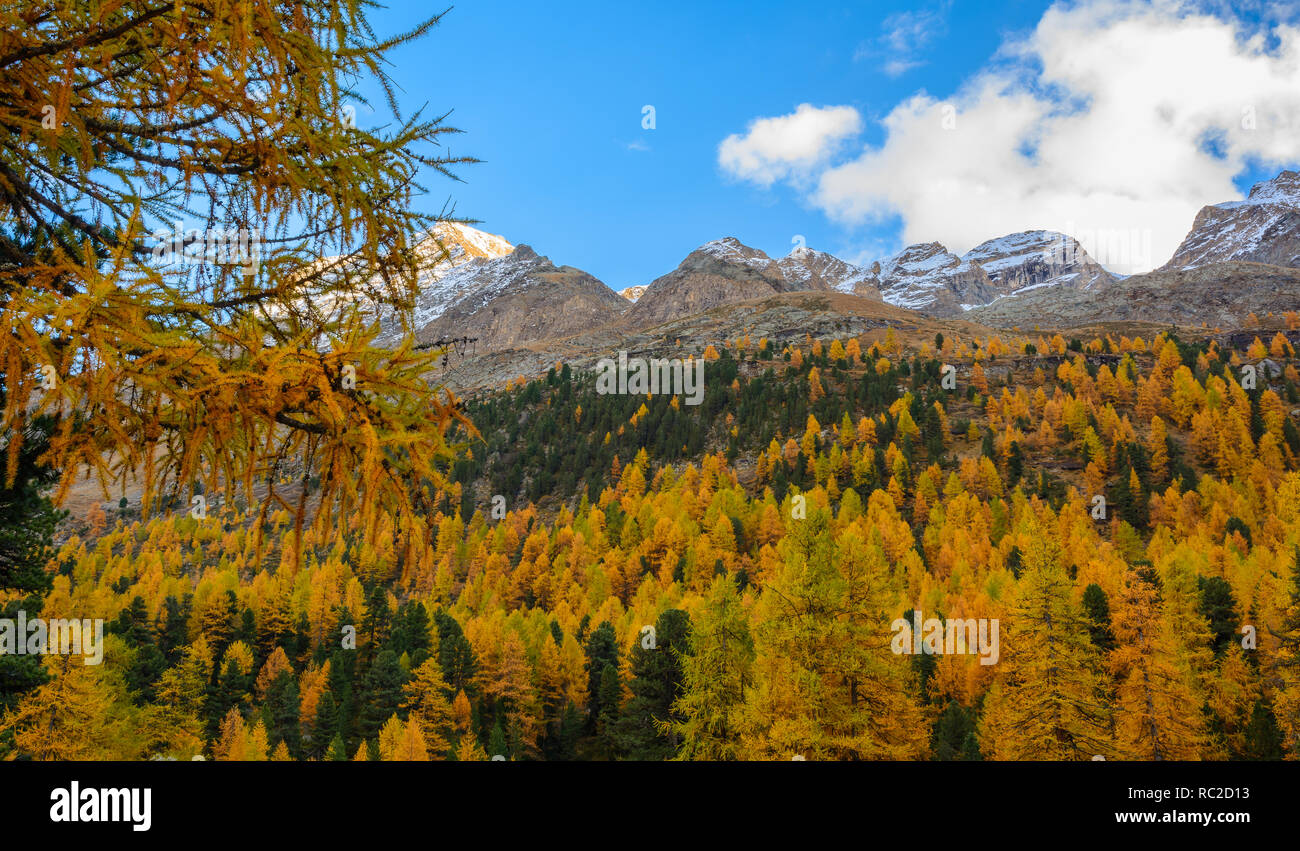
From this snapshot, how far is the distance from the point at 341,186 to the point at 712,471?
321 ft

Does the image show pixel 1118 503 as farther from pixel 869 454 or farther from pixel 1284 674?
pixel 1284 674

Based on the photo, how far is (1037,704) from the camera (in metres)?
18.8

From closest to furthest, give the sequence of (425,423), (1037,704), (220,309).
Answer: (425,423) → (220,309) → (1037,704)

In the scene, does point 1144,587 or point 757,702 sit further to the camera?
point 1144,587

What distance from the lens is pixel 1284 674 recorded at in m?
27.1

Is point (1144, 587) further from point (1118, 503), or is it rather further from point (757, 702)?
point (1118, 503)

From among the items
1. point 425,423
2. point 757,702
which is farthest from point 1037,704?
point 425,423

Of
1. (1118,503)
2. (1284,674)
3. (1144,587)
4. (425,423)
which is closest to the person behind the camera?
(425,423)

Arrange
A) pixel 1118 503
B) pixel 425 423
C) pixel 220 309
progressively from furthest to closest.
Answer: pixel 1118 503 → pixel 220 309 → pixel 425 423

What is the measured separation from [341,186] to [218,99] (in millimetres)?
780
